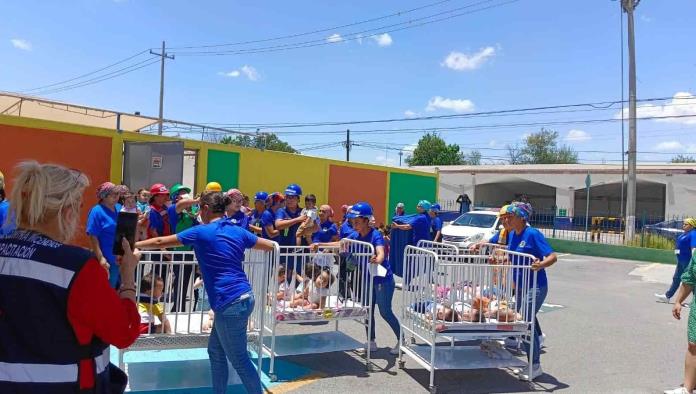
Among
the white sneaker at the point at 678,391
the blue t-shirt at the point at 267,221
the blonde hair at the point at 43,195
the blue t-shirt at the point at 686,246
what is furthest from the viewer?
the blue t-shirt at the point at 686,246

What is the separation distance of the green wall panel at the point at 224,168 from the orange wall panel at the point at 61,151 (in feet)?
8.56

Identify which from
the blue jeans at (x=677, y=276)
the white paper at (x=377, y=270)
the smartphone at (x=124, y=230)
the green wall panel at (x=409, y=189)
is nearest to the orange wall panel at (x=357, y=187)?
the green wall panel at (x=409, y=189)

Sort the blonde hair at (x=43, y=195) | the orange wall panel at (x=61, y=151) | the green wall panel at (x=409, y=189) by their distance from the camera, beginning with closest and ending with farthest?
the blonde hair at (x=43, y=195), the orange wall panel at (x=61, y=151), the green wall panel at (x=409, y=189)

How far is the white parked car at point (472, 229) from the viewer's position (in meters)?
16.7

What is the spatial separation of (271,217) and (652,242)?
18519 millimetres

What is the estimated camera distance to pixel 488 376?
5.95 metres

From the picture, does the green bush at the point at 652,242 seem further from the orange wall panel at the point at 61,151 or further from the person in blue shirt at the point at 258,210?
the orange wall panel at the point at 61,151

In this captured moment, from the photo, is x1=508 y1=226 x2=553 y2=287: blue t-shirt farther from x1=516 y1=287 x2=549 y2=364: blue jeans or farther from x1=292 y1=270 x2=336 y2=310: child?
x1=292 y1=270 x2=336 y2=310: child

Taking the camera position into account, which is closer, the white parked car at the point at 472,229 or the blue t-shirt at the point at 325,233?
the blue t-shirt at the point at 325,233

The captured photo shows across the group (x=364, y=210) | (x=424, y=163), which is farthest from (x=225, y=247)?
(x=424, y=163)

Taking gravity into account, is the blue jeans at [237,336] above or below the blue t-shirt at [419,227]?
below

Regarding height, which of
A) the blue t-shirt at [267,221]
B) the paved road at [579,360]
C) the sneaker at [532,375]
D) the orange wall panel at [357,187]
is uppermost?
the orange wall panel at [357,187]

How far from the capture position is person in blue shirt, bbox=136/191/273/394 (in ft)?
13.2

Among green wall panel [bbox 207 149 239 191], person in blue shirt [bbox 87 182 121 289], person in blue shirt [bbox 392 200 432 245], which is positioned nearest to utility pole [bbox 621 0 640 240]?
person in blue shirt [bbox 392 200 432 245]
